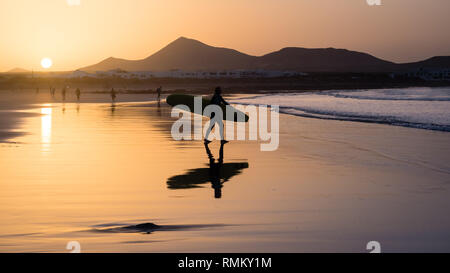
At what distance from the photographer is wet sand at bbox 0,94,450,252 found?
25.5ft

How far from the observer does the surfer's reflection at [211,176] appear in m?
11.7

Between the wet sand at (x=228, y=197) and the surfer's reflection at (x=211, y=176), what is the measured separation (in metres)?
0.05

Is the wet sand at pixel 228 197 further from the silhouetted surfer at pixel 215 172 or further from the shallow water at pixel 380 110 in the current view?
the shallow water at pixel 380 110

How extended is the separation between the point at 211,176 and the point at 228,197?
2489 millimetres

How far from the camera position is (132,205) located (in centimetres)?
991

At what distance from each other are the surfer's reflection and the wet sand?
0.16 ft

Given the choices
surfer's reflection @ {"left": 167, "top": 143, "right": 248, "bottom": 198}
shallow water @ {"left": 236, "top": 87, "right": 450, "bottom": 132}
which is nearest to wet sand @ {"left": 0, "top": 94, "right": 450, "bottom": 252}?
surfer's reflection @ {"left": 167, "top": 143, "right": 248, "bottom": 198}

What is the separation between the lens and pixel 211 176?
13070 mm

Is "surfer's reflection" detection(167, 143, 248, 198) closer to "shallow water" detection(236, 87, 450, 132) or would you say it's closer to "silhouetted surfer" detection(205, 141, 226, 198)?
"silhouetted surfer" detection(205, 141, 226, 198)

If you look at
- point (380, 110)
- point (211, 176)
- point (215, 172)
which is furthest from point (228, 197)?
point (380, 110)

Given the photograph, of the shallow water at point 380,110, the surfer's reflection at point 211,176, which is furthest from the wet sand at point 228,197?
the shallow water at point 380,110

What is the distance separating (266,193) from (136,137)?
449 inches
